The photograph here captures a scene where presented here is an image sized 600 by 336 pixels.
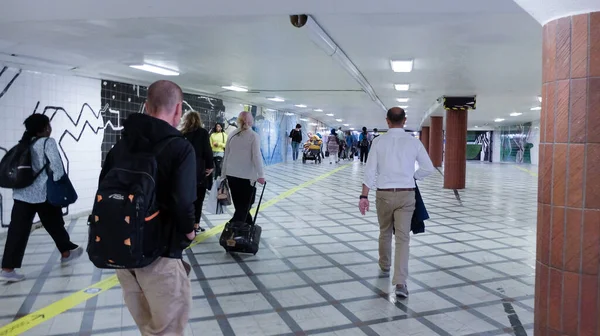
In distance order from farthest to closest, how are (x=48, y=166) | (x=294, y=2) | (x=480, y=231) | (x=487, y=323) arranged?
(x=480, y=231), (x=48, y=166), (x=294, y=2), (x=487, y=323)

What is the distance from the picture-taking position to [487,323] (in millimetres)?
3547

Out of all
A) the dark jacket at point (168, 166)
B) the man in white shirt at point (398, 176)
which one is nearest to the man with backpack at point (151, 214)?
the dark jacket at point (168, 166)

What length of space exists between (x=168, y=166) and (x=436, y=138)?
20.6 m

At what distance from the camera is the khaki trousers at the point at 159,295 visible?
214 cm

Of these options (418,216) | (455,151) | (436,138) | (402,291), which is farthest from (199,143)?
(436,138)

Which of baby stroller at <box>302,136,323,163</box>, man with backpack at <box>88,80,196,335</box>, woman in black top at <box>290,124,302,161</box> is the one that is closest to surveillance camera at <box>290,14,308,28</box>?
man with backpack at <box>88,80,196,335</box>

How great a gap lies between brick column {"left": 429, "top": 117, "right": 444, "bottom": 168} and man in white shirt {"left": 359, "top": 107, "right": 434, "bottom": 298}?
1683cm

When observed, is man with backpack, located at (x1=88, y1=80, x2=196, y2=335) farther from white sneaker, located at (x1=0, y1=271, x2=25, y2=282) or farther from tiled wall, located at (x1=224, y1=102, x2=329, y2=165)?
tiled wall, located at (x1=224, y1=102, x2=329, y2=165)

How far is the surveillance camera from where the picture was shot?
489 centimetres

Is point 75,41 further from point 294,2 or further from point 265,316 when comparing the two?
point 265,316

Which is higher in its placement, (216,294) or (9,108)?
(9,108)

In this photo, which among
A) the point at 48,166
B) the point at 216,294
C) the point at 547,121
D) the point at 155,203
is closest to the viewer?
the point at 155,203

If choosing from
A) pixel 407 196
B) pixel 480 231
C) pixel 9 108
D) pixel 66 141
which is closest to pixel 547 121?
pixel 407 196

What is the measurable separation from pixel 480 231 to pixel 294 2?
497cm
